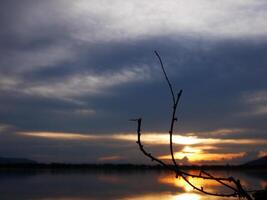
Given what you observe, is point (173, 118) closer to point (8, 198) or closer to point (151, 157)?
point (151, 157)

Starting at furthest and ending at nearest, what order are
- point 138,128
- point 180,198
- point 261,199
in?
point 180,198 < point 261,199 < point 138,128

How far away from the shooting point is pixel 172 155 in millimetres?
1845

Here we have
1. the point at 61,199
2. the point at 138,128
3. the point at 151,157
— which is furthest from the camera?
the point at 61,199

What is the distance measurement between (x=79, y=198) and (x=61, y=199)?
382 centimetres

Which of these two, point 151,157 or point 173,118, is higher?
point 173,118

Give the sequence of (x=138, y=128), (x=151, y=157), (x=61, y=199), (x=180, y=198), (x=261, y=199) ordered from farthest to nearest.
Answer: (x=180, y=198)
(x=61, y=199)
(x=261, y=199)
(x=151, y=157)
(x=138, y=128)

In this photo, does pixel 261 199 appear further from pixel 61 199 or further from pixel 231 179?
pixel 61 199

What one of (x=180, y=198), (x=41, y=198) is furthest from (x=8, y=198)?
(x=180, y=198)

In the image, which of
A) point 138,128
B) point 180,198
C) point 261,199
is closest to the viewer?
point 138,128

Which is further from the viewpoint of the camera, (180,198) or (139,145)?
(180,198)

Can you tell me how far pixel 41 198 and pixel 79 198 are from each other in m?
5.04

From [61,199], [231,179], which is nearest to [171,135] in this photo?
[231,179]

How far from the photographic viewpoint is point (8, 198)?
65.4 m

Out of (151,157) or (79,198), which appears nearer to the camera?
(151,157)
